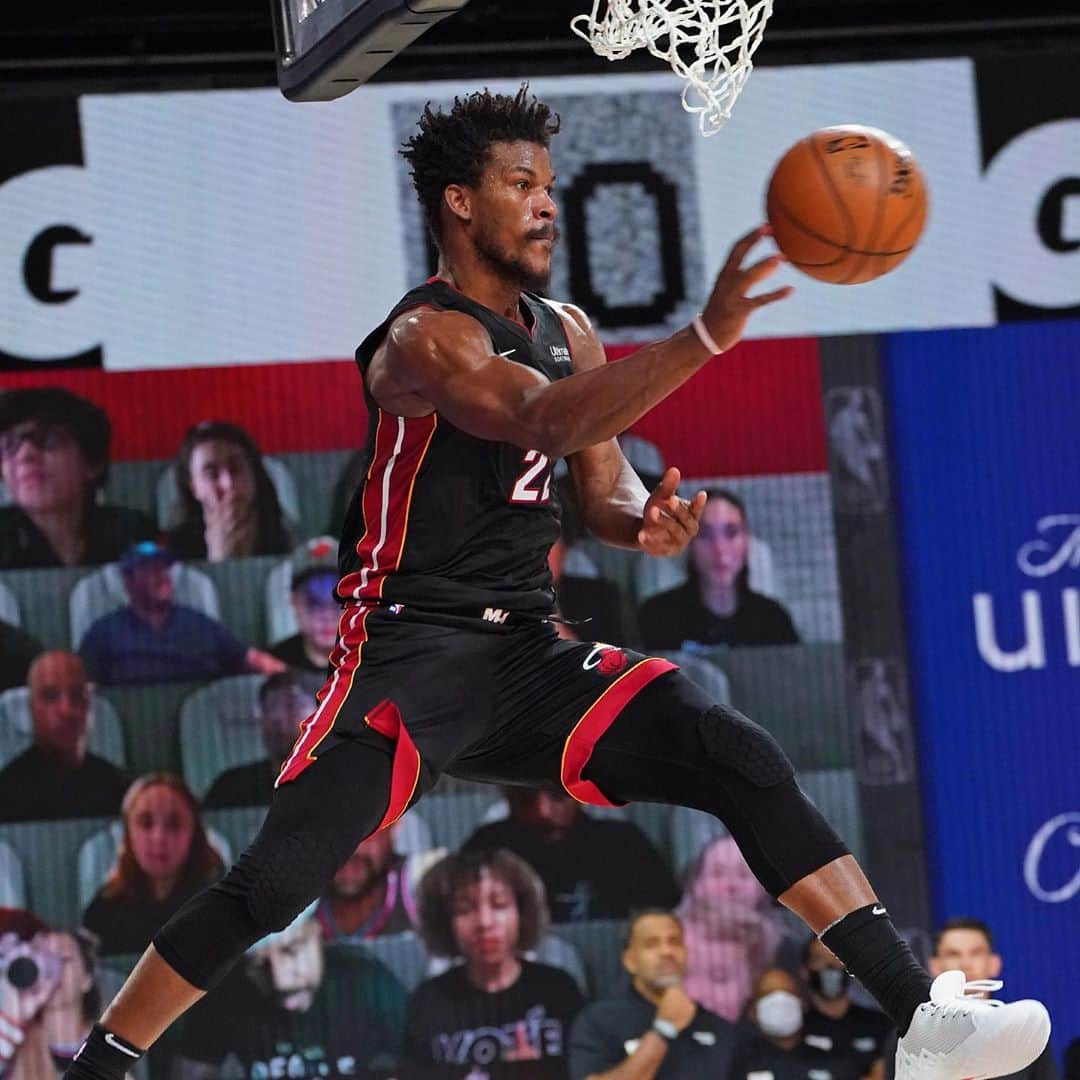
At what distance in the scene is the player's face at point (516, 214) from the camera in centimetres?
430

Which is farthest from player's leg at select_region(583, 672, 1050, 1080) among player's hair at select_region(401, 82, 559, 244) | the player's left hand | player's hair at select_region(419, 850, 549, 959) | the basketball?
player's hair at select_region(419, 850, 549, 959)

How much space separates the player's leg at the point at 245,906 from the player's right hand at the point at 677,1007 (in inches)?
144

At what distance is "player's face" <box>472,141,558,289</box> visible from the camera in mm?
4301

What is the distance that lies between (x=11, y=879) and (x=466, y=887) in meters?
1.68

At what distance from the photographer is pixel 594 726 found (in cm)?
408

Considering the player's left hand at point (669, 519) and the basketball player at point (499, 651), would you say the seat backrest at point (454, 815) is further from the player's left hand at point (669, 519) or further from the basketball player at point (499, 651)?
the player's left hand at point (669, 519)

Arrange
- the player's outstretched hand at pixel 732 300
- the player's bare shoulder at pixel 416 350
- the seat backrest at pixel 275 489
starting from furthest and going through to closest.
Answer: the seat backrest at pixel 275 489 → the player's bare shoulder at pixel 416 350 → the player's outstretched hand at pixel 732 300

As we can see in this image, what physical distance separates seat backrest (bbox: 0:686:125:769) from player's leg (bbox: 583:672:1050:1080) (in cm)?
368

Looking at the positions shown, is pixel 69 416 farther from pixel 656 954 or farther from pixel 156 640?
pixel 656 954

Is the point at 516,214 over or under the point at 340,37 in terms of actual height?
under

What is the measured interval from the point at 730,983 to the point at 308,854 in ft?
12.8

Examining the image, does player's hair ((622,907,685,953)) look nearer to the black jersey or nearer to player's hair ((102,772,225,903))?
player's hair ((102,772,225,903))

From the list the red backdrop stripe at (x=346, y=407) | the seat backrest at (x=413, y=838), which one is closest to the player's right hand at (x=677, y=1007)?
the seat backrest at (x=413, y=838)

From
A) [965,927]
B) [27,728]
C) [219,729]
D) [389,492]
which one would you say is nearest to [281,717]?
[219,729]
